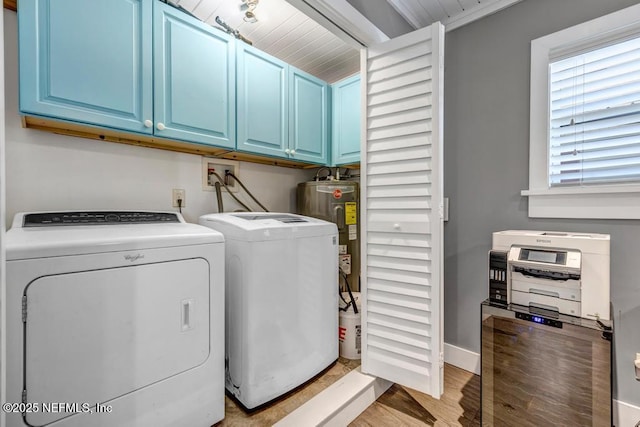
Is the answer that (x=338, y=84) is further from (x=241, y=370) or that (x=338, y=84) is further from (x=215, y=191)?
(x=241, y=370)

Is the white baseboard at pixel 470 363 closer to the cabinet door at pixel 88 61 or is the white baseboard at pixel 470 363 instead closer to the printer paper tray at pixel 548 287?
the printer paper tray at pixel 548 287

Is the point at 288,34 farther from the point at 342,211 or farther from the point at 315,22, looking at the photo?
the point at 342,211

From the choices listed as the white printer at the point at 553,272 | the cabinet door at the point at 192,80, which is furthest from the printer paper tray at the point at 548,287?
the cabinet door at the point at 192,80

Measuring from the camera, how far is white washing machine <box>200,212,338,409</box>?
147 centimetres

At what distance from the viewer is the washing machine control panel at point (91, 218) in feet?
4.28

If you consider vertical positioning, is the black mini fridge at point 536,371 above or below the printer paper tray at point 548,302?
below

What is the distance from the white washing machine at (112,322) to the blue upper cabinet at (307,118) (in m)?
1.14

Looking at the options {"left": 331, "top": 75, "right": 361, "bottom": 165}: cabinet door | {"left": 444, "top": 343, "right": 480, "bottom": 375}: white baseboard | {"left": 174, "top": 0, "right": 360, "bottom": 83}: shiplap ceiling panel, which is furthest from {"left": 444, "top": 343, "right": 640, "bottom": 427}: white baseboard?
{"left": 174, "top": 0, "right": 360, "bottom": 83}: shiplap ceiling panel

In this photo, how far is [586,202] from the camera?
5.21 ft

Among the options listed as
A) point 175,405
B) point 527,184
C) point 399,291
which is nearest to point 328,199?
point 399,291

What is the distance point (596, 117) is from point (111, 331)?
2585 mm

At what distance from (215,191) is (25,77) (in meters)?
1.12

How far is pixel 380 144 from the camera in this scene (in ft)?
5.65

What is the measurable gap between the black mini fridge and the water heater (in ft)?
3.56
